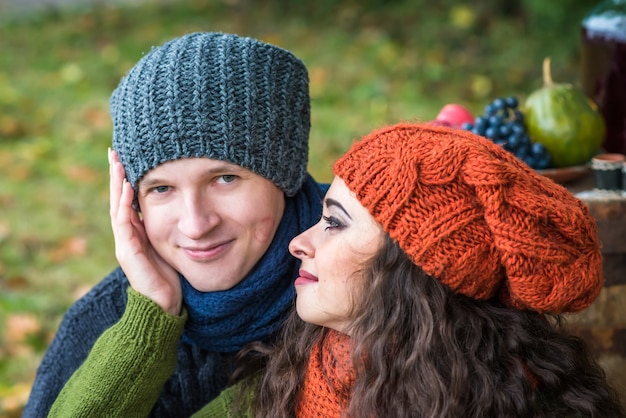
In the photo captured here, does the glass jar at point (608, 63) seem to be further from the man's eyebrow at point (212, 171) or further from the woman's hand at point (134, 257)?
the woman's hand at point (134, 257)

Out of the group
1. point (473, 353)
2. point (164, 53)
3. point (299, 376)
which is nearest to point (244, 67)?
point (164, 53)

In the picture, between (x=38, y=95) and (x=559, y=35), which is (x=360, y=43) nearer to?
(x=559, y=35)

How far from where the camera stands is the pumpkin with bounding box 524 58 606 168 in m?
2.86

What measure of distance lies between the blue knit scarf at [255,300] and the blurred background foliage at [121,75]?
1330 millimetres

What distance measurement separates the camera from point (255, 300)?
2.42 meters

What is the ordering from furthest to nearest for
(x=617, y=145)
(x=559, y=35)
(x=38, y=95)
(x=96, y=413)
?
(x=38, y=95), (x=559, y=35), (x=617, y=145), (x=96, y=413)

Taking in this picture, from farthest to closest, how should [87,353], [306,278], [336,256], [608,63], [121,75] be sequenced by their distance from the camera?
1. [121,75]
2. [608,63]
3. [87,353]
4. [306,278]
5. [336,256]

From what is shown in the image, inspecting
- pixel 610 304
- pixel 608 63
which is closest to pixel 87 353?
pixel 610 304

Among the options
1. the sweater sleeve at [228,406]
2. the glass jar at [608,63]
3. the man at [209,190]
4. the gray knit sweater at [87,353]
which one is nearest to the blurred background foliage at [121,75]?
the glass jar at [608,63]

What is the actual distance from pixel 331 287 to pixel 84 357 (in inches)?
41.4

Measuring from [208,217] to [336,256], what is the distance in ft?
1.52

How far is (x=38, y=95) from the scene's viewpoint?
283 inches

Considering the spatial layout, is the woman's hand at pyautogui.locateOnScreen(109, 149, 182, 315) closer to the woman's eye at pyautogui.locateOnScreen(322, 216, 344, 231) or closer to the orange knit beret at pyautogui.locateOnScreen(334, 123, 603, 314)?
the woman's eye at pyautogui.locateOnScreen(322, 216, 344, 231)

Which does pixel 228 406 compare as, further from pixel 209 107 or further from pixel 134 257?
pixel 209 107
